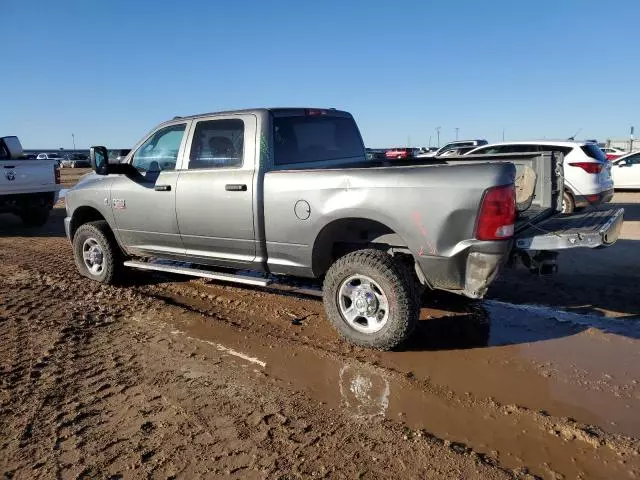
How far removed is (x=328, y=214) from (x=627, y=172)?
15.0 m

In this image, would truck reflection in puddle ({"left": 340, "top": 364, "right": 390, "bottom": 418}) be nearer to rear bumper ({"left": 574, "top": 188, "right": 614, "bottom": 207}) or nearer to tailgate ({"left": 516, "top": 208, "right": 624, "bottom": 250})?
tailgate ({"left": 516, "top": 208, "right": 624, "bottom": 250})

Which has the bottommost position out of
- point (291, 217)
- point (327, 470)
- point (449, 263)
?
point (327, 470)

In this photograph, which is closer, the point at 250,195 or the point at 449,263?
the point at 449,263

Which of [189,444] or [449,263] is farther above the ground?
[449,263]

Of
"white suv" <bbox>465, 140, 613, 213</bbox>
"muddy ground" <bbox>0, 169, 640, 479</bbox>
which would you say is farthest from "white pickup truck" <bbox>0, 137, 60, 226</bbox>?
"white suv" <bbox>465, 140, 613, 213</bbox>

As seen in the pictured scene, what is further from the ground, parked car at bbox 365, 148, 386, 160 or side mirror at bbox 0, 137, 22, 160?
side mirror at bbox 0, 137, 22, 160

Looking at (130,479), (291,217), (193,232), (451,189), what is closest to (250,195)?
(291,217)

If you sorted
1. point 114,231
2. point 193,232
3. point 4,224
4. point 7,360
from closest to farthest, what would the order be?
point 7,360 < point 193,232 < point 114,231 < point 4,224

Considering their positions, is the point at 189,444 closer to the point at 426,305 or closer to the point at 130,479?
the point at 130,479

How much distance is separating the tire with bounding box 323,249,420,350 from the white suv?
6.85 meters

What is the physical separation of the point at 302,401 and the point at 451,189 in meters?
1.81

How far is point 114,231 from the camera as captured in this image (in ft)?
20.2

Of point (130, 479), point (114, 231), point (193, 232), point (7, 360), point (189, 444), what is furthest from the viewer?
point (114, 231)

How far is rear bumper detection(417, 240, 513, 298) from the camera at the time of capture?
3.71m
